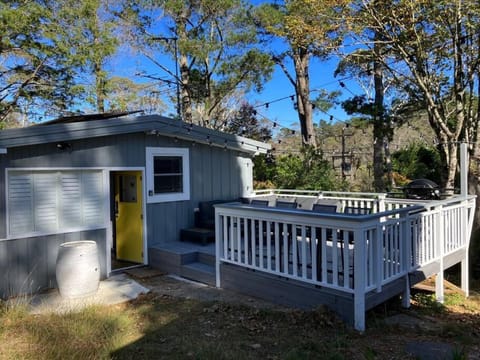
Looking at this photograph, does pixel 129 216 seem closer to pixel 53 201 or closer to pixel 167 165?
pixel 167 165

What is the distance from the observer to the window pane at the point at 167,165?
275 inches

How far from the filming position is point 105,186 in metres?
6.22

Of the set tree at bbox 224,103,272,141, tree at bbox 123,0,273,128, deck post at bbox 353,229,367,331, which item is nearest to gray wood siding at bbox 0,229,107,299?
deck post at bbox 353,229,367,331

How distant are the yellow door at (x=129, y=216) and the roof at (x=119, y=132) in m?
0.95

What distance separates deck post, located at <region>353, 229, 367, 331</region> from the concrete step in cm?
237

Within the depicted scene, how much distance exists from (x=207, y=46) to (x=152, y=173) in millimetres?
8207

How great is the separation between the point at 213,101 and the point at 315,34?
7.71 meters

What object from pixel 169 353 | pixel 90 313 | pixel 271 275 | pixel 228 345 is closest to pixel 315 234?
pixel 271 275

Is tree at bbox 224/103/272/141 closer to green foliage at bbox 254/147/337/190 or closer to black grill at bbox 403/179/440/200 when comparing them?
green foliage at bbox 254/147/337/190

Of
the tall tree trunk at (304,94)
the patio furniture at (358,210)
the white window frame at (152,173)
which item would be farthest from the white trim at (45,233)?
the tall tree trunk at (304,94)

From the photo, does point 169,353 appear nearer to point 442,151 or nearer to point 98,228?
point 98,228

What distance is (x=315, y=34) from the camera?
28.8 ft

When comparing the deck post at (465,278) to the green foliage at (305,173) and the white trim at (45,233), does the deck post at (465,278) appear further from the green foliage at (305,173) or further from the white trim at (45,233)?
the white trim at (45,233)

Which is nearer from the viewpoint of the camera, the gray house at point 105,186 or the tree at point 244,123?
the gray house at point 105,186
